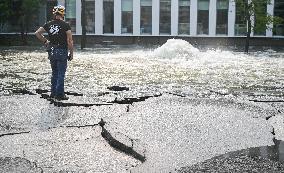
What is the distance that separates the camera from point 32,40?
45.6 meters

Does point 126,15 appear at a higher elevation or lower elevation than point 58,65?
higher

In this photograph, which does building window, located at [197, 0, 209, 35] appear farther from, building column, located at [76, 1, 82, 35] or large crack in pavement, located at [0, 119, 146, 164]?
large crack in pavement, located at [0, 119, 146, 164]

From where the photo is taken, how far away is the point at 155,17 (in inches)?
1805

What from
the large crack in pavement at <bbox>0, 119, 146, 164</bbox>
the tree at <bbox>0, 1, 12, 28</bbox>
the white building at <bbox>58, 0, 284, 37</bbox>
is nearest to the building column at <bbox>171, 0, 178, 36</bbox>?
the white building at <bbox>58, 0, 284, 37</bbox>

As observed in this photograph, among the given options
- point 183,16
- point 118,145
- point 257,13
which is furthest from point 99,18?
point 118,145

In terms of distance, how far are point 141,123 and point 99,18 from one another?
131 ft

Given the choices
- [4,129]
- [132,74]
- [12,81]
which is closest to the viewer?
[4,129]

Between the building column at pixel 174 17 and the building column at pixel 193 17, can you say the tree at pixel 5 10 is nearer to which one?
the building column at pixel 174 17

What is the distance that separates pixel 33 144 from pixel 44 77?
8.98 m

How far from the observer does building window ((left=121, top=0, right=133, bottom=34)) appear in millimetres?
46031

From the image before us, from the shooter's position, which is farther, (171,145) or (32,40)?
(32,40)

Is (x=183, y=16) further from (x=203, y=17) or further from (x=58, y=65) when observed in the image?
(x=58, y=65)

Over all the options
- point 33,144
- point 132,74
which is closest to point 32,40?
point 132,74

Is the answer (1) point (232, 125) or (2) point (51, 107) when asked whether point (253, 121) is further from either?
(2) point (51, 107)
